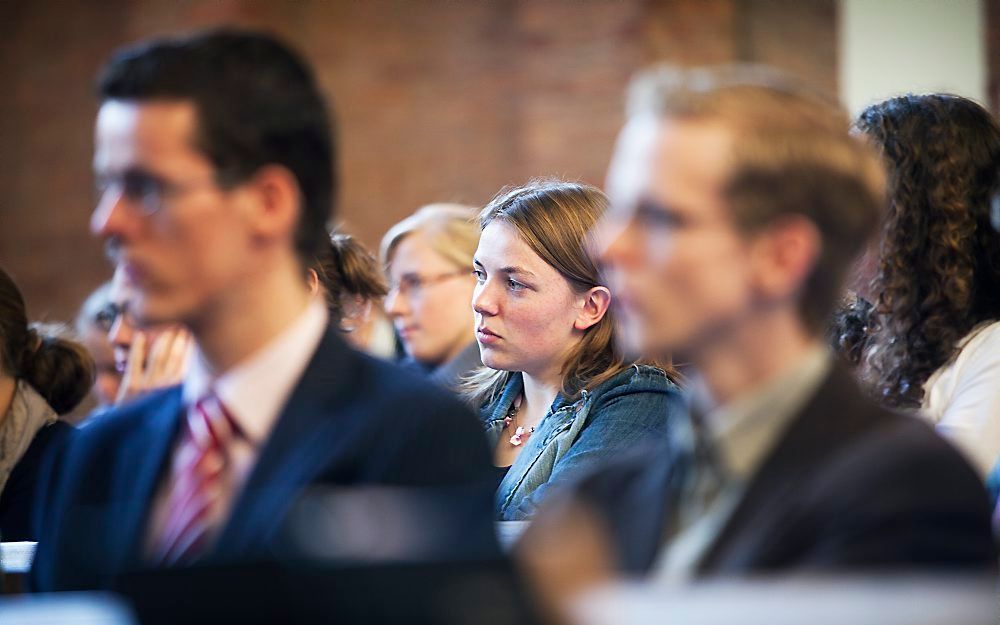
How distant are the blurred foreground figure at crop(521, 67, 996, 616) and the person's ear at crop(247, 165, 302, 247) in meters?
0.42

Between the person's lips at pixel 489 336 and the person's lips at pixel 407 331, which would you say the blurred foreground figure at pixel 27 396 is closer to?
the person's lips at pixel 489 336

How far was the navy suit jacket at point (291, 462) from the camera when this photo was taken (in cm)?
155

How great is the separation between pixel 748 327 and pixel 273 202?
2.06ft

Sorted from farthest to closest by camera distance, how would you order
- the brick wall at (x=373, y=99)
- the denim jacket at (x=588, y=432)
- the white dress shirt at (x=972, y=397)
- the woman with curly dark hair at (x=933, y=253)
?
the brick wall at (x=373, y=99), the denim jacket at (x=588, y=432), the woman with curly dark hair at (x=933, y=253), the white dress shirt at (x=972, y=397)

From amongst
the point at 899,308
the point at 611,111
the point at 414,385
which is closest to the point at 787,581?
the point at 414,385

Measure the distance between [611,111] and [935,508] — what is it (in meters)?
6.76

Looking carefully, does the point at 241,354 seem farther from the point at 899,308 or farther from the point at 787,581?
the point at 899,308

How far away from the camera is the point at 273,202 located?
163cm

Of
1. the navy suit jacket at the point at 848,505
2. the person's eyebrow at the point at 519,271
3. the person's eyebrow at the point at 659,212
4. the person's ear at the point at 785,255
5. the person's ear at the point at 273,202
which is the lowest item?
the person's eyebrow at the point at 519,271

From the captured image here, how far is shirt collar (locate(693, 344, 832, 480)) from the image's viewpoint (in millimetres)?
1510

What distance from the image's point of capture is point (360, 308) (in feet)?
13.8

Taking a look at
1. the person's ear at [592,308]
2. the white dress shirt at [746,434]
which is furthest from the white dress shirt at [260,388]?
the person's ear at [592,308]

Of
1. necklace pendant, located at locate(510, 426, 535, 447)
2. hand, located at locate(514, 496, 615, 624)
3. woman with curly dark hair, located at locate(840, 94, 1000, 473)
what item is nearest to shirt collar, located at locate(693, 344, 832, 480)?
hand, located at locate(514, 496, 615, 624)

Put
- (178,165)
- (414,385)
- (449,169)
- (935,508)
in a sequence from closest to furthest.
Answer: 1. (935,508)
2. (178,165)
3. (414,385)
4. (449,169)
